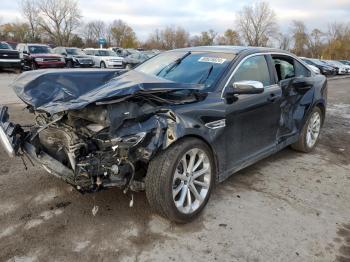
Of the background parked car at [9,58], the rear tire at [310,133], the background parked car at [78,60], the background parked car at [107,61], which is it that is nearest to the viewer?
the rear tire at [310,133]

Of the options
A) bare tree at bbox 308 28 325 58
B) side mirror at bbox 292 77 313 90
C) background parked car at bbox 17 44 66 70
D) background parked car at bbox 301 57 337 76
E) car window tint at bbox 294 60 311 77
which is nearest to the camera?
Answer: side mirror at bbox 292 77 313 90

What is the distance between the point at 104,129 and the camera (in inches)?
125

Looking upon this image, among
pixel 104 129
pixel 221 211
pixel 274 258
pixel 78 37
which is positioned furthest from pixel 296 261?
pixel 78 37

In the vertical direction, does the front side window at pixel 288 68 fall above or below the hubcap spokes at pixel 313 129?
above

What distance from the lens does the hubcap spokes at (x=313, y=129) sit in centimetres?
570

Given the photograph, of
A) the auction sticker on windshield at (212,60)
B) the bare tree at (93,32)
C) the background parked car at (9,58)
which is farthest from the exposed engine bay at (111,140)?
the bare tree at (93,32)

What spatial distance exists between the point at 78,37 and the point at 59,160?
72.0m

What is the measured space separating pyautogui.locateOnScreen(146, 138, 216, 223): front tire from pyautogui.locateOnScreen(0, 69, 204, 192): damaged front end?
0.40ft

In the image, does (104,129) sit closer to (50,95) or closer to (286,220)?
(50,95)

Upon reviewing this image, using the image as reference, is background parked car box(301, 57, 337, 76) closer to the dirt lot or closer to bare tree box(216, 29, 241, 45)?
the dirt lot

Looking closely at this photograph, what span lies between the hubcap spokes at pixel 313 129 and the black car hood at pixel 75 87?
277 cm

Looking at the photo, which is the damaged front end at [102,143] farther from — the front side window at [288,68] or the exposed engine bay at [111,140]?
the front side window at [288,68]

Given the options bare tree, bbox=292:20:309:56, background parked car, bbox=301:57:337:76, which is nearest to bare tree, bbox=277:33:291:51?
bare tree, bbox=292:20:309:56

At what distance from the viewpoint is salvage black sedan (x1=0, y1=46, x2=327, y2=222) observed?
9.98 ft
